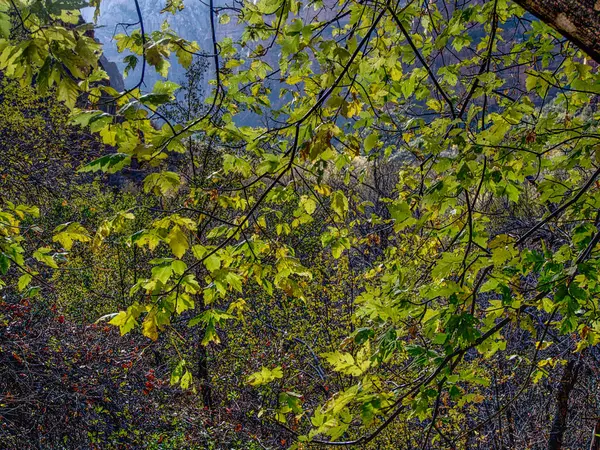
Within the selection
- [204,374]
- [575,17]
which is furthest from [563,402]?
[575,17]

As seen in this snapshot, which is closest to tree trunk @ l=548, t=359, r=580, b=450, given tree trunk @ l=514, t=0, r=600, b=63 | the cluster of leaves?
the cluster of leaves

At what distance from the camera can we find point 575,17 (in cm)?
100

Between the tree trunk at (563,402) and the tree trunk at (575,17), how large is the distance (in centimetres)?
511

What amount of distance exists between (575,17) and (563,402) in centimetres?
571

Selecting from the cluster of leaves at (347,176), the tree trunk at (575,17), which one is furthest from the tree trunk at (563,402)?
the tree trunk at (575,17)

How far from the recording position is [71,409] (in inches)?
182

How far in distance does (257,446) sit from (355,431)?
1.47 metres

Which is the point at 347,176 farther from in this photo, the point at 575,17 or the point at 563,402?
the point at 563,402

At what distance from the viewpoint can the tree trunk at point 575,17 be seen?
3.24 feet

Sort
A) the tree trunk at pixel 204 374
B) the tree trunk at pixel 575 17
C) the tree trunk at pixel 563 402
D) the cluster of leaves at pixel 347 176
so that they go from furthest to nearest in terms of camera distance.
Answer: the tree trunk at pixel 204 374
the tree trunk at pixel 563 402
the cluster of leaves at pixel 347 176
the tree trunk at pixel 575 17

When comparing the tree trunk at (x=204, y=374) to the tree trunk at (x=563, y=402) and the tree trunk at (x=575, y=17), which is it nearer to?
the tree trunk at (x=563, y=402)

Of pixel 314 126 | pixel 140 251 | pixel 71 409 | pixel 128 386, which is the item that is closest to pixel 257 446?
pixel 128 386

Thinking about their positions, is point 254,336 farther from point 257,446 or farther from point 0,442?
point 0,442

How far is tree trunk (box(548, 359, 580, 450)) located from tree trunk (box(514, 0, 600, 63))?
201 inches
